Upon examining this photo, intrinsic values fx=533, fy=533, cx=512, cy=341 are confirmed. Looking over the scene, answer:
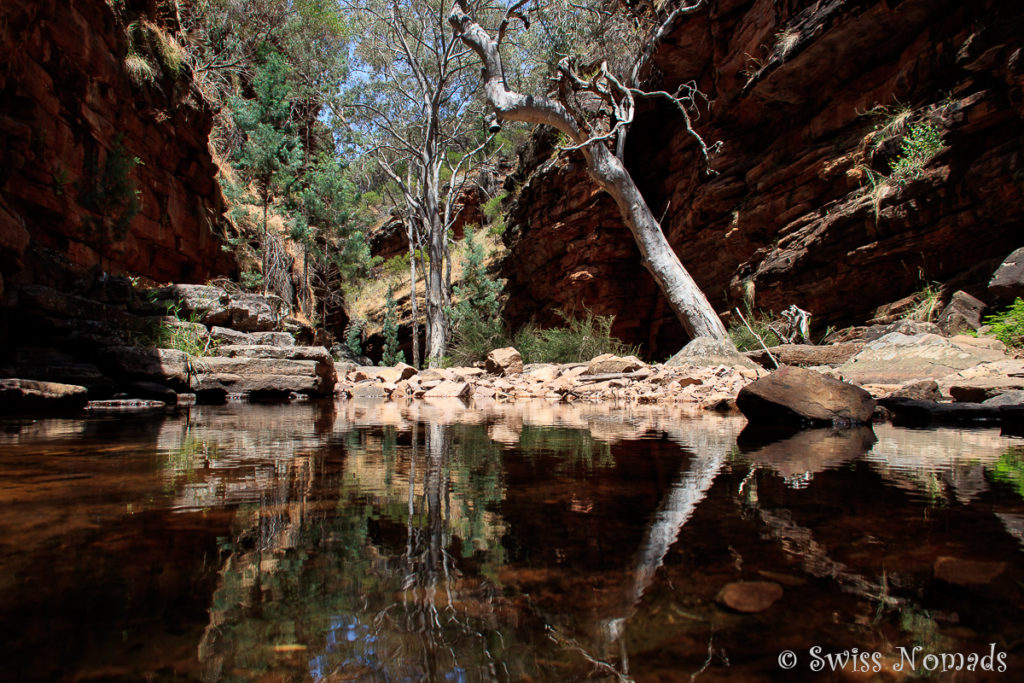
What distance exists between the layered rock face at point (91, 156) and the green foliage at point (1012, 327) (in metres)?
9.64

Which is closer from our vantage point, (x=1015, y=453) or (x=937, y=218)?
(x=1015, y=453)

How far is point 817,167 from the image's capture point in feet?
30.1

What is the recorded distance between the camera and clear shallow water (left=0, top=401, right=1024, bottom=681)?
646 mm

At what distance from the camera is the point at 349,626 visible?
2.37 ft

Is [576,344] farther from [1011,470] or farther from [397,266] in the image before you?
[397,266]

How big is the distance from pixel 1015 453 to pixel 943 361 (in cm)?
366

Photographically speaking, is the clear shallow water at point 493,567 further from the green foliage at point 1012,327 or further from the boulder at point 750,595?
the green foliage at point 1012,327

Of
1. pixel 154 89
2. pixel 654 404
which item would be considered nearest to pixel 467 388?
pixel 654 404

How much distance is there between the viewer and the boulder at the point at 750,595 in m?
0.78

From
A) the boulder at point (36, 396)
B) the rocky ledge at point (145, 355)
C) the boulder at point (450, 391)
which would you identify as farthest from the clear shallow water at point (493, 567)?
the boulder at point (450, 391)

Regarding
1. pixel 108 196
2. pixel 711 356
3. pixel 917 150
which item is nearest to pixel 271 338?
pixel 108 196

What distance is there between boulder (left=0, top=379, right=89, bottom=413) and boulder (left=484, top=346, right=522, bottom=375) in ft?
20.4

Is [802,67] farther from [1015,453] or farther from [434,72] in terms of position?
[434,72]

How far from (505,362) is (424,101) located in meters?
10.2
